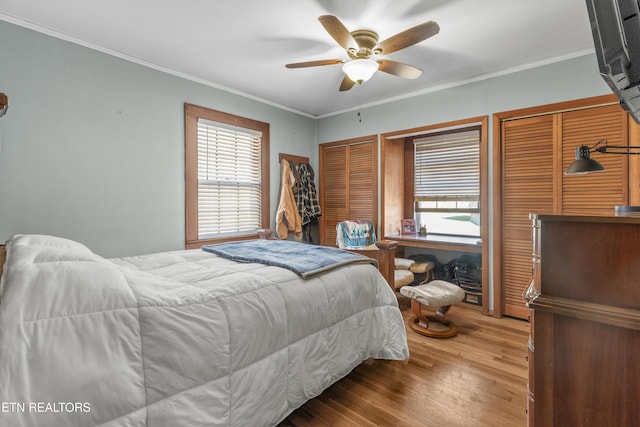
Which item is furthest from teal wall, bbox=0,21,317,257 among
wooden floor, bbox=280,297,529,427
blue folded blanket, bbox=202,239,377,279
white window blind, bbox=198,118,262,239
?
wooden floor, bbox=280,297,529,427

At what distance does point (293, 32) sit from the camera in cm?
241

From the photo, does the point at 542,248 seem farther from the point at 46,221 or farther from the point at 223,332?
the point at 46,221

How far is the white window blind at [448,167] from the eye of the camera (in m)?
3.75

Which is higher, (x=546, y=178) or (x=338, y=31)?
(x=338, y=31)

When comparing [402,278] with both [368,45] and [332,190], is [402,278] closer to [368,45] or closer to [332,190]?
[332,190]

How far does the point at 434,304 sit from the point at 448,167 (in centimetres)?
205

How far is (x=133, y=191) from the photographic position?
2.84m

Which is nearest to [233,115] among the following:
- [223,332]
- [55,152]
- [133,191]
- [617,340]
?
[133,191]

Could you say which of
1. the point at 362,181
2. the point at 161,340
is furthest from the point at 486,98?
the point at 161,340

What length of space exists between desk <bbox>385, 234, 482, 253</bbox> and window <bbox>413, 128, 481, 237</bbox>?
20 centimetres

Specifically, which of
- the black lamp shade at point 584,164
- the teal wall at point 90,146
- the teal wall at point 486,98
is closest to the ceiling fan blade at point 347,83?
the teal wall at point 486,98

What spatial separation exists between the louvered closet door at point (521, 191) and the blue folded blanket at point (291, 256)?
1.79 m

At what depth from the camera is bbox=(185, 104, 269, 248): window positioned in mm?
3268

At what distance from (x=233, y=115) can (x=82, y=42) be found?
4.86 ft
